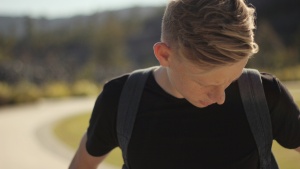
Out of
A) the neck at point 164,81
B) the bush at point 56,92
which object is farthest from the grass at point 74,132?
the bush at point 56,92

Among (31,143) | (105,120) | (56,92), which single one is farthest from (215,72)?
(56,92)

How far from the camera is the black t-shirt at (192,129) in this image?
5.44 feet

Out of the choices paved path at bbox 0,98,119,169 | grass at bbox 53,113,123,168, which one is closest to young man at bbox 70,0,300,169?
paved path at bbox 0,98,119,169

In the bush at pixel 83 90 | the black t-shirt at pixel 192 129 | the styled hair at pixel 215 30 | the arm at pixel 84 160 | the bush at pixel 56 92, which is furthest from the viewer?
the bush at pixel 83 90

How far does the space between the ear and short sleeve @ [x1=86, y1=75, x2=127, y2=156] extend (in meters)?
0.24

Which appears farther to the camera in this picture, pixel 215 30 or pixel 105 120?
pixel 105 120

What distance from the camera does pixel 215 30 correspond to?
140 centimetres

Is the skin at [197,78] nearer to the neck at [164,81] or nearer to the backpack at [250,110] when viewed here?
the neck at [164,81]

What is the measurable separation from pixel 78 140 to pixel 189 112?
8431 millimetres

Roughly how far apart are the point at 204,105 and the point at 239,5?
414mm

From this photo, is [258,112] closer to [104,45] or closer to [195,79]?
[195,79]

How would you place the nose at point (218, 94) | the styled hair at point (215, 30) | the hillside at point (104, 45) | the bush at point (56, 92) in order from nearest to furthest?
the styled hair at point (215, 30), the nose at point (218, 94), the bush at point (56, 92), the hillside at point (104, 45)

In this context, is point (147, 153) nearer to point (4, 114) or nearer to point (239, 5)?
point (239, 5)

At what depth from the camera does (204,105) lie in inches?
64.0
